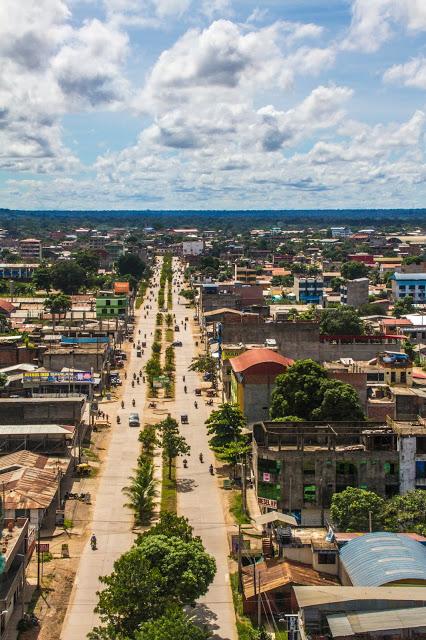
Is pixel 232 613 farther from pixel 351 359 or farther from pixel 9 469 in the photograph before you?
pixel 351 359

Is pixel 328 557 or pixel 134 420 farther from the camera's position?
pixel 134 420

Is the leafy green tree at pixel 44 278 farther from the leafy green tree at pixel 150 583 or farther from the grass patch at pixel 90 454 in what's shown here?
the leafy green tree at pixel 150 583

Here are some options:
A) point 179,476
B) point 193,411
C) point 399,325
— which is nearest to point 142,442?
point 179,476

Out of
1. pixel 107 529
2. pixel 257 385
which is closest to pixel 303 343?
pixel 257 385

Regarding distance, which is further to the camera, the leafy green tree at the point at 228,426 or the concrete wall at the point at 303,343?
the concrete wall at the point at 303,343

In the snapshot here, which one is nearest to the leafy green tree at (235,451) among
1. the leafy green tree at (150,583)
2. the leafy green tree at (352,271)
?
the leafy green tree at (150,583)

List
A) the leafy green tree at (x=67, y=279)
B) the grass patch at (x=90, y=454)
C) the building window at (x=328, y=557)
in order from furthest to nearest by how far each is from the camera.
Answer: the leafy green tree at (x=67, y=279)
the grass patch at (x=90, y=454)
the building window at (x=328, y=557)

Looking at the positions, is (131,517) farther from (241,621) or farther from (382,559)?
(382,559)
